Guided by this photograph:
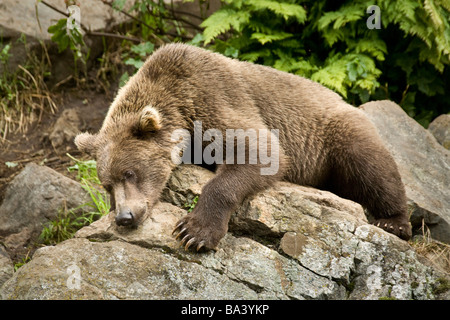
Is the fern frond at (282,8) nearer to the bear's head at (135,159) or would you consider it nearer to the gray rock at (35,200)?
the bear's head at (135,159)

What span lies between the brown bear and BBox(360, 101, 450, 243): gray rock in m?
0.76

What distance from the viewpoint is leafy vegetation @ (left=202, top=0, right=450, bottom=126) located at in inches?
328

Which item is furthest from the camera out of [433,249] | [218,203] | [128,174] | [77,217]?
[77,217]

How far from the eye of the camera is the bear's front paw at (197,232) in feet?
15.9

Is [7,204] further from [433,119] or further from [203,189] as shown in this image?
[433,119]

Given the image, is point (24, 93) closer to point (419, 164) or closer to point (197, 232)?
point (197, 232)

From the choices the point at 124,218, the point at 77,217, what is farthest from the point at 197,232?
the point at 77,217

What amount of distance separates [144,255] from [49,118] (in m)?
5.75

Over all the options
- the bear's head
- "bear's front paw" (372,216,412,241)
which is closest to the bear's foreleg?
the bear's head

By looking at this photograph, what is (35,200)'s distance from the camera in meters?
7.43

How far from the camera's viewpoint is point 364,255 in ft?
16.6

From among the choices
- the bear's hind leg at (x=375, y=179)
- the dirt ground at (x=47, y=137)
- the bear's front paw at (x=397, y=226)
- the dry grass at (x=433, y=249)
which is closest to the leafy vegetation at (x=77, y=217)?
the dirt ground at (x=47, y=137)

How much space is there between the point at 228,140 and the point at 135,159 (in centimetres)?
101

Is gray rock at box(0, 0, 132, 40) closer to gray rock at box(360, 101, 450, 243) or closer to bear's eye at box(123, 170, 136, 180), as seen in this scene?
bear's eye at box(123, 170, 136, 180)
